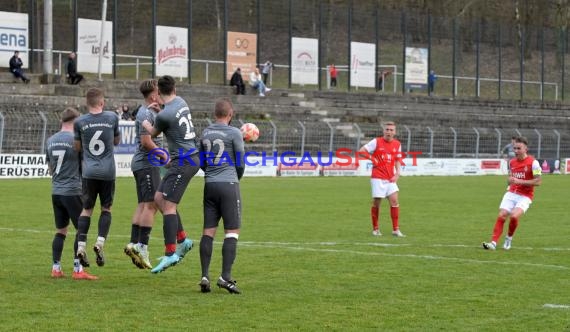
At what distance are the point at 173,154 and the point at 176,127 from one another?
0.30m

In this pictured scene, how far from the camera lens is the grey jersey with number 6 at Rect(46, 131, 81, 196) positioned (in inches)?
470

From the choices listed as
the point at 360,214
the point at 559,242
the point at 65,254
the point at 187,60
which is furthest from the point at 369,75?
the point at 65,254

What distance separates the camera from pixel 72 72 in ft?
139

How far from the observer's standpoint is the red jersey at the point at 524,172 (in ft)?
52.4

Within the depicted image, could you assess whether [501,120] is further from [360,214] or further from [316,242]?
[316,242]

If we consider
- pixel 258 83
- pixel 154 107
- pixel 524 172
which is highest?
pixel 258 83

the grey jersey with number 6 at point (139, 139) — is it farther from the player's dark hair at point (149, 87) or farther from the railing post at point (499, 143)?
the railing post at point (499, 143)

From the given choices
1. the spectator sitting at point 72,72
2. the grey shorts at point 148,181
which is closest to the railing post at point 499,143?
the spectator sitting at point 72,72

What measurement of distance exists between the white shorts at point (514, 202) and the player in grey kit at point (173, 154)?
20.9 ft

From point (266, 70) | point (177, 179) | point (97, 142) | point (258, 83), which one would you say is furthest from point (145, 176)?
point (266, 70)

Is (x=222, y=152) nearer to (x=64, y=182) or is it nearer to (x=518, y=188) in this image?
(x=64, y=182)

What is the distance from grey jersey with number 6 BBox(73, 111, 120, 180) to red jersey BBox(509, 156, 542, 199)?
6.87 m

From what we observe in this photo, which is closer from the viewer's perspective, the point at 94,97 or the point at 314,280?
the point at 94,97

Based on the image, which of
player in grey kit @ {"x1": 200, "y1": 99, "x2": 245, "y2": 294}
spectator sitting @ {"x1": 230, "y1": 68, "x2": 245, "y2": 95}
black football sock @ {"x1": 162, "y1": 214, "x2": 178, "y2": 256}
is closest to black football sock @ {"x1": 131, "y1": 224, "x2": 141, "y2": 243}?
black football sock @ {"x1": 162, "y1": 214, "x2": 178, "y2": 256}
